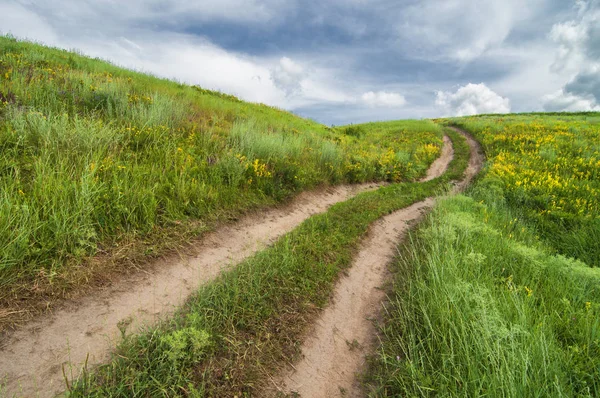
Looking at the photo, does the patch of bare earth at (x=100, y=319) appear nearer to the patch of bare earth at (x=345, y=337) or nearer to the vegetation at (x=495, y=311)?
the patch of bare earth at (x=345, y=337)

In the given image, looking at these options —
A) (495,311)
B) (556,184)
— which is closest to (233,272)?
(495,311)

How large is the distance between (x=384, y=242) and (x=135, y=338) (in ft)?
18.4

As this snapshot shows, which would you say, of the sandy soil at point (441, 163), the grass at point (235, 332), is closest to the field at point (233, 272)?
the grass at point (235, 332)

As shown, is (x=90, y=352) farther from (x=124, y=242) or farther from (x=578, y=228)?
(x=578, y=228)

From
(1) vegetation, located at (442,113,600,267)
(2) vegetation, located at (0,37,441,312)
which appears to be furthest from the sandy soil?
(2) vegetation, located at (0,37,441,312)

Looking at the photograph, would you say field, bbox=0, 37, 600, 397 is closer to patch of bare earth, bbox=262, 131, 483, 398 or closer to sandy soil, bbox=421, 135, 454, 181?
patch of bare earth, bbox=262, 131, 483, 398

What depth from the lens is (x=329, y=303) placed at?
4629 mm

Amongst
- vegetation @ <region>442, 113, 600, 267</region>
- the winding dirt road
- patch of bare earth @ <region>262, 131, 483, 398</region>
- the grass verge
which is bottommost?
patch of bare earth @ <region>262, 131, 483, 398</region>

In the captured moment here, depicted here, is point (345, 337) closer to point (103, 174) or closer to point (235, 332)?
point (235, 332)

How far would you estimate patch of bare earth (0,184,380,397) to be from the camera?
2785 mm

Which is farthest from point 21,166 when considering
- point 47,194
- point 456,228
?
point 456,228

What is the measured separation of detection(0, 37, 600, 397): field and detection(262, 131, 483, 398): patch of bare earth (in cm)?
4

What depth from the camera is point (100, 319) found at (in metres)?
3.51

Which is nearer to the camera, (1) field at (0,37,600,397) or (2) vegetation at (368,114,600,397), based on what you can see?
(2) vegetation at (368,114,600,397)
